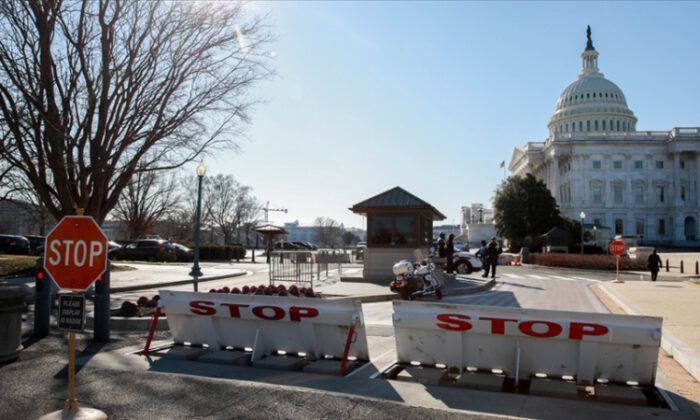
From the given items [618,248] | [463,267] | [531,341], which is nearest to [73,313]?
[531,341]

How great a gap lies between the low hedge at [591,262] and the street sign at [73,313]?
120 ft

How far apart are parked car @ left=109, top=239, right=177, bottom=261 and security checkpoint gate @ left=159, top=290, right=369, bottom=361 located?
33.1m

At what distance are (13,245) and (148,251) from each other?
1109cm

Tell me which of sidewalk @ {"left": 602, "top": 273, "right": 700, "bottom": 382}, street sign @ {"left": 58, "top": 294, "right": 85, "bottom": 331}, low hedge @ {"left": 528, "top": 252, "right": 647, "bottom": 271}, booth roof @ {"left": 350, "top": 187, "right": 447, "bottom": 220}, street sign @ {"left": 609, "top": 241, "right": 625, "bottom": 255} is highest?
booth roof @ {"left": 350, "top": 187, "right": 447, "bottom": 220}

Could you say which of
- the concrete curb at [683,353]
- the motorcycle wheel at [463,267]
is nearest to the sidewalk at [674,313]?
the concrete curb at [683,353]

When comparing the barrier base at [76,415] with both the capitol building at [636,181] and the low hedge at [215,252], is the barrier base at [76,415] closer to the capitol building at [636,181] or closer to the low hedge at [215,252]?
the low hedge at [215,252]

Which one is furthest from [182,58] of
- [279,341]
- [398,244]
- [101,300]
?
[279,341]

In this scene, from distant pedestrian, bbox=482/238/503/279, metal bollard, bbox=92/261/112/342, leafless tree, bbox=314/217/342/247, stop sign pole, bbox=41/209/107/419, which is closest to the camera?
stop sign pole, bbox=41/209/107/419

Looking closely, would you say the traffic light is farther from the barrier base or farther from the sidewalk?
the sidewalk

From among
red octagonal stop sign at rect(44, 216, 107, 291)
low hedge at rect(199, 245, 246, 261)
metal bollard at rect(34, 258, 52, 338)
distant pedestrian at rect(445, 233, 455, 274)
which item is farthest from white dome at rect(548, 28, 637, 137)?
red octagonal stop sign at rect(44, 216, 107, 291)

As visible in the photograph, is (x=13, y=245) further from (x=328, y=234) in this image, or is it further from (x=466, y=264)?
(x=328, y=234)

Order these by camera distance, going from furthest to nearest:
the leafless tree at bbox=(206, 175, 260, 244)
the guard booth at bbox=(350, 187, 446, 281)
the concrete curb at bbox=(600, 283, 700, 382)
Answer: the leafless tree at bbox=(206, 175, 260, 244) → the guard booth at bbox=(350, 187, 446, 281) → the concrete curb at bbox=(600, 283, 700, 382)

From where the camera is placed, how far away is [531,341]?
708cm

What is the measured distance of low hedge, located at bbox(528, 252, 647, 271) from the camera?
123 feet
